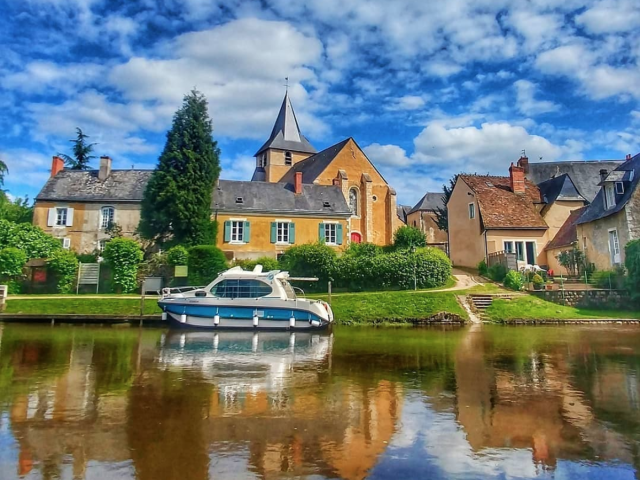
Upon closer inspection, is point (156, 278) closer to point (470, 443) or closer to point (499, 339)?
point (499, 339)

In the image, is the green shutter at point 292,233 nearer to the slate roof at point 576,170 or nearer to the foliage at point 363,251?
the foliage at point 363,251

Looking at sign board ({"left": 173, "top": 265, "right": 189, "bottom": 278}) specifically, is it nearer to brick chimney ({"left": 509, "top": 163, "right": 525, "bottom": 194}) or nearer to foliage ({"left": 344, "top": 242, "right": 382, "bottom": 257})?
foliage ({"left": 344, "top": 242, "right": 382, "bottom": 257})

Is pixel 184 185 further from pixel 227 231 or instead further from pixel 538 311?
pixel 538 311

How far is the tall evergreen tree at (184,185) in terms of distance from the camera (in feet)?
91.4

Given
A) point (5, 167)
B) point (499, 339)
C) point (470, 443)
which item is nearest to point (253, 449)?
point (470, 443)

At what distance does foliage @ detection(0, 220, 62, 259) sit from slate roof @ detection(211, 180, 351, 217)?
9.64m

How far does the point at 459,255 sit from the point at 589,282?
31.4 feet

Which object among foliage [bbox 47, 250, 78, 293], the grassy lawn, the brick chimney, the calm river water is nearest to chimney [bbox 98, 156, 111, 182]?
foliage [bbox 47, 250, 78, 293]

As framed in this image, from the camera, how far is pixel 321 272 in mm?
23734

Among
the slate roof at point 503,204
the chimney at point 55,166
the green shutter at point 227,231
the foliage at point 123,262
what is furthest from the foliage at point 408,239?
the chimney at point 55,166

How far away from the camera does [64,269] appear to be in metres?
23.8

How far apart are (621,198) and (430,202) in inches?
1347

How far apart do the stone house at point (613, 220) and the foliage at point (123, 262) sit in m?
23.8

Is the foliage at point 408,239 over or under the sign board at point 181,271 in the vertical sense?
over
